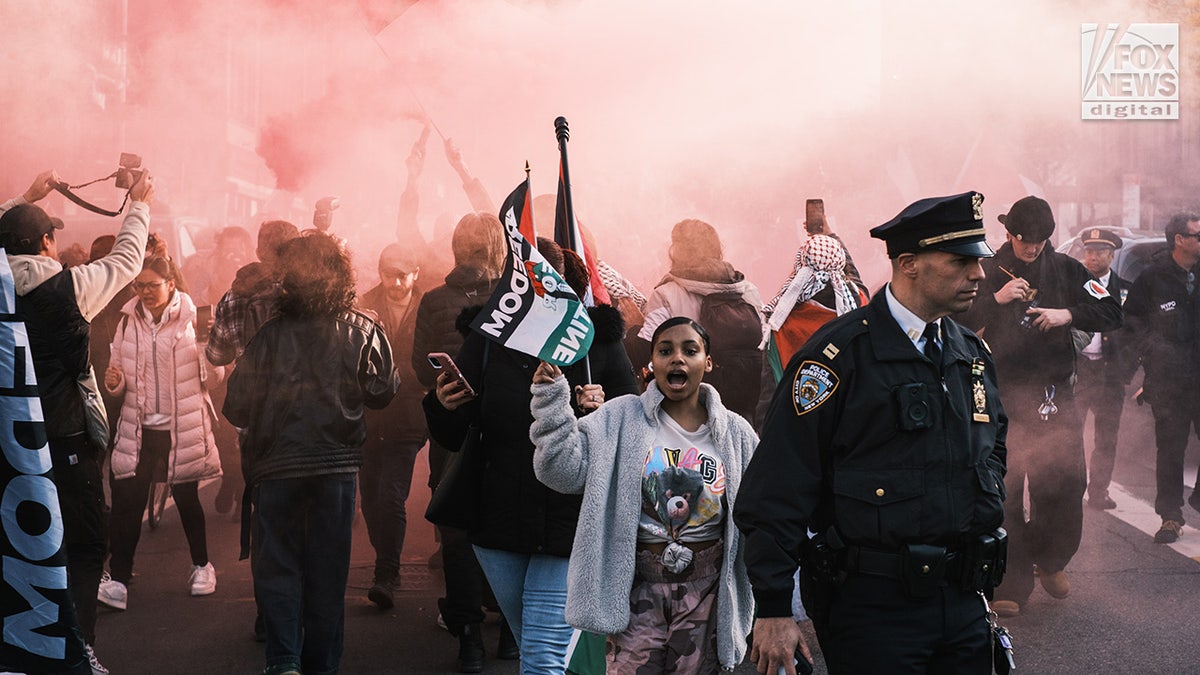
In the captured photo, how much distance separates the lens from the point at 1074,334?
240 inches

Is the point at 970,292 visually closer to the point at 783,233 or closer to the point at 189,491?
the point at 189,491

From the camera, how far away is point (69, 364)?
456cm

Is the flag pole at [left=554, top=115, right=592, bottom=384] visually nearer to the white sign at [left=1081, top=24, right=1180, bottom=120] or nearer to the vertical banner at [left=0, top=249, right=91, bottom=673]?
the vertical banner at [left=0, top=249, right=91, bottom=673]

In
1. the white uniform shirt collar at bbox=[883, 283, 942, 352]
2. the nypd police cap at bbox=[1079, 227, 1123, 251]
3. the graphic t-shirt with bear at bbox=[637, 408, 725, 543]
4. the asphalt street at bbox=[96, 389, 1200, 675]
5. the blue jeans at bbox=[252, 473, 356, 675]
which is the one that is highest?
the nypd police cap at bbox=[1079, 227, 1123, 251]

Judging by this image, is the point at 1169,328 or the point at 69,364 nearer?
the point at 69,364

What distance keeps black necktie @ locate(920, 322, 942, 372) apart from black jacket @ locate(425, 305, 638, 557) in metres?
1.26

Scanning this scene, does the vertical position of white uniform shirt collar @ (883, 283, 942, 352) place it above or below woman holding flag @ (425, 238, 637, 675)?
above

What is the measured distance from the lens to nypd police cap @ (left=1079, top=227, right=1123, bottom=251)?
8555 mm

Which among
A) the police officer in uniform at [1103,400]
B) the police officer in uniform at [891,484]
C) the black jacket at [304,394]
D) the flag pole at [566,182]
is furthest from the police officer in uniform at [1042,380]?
the police officer in uniform at [891,484]

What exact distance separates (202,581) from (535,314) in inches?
125

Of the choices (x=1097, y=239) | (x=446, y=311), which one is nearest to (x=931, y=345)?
(x=446, y=311)

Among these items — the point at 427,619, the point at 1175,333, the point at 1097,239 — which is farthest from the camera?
the point at 1097,239

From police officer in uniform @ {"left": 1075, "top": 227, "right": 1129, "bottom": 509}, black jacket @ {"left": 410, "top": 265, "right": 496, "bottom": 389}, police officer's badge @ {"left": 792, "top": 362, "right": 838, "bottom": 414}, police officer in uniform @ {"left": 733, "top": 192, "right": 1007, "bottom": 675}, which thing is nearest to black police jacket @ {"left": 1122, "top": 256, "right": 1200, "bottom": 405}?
police officer in uniform @ {"left": 1075, "top": 227, "right": 1129, "bottom": 509}

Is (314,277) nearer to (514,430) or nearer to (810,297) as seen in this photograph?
(514,430)
